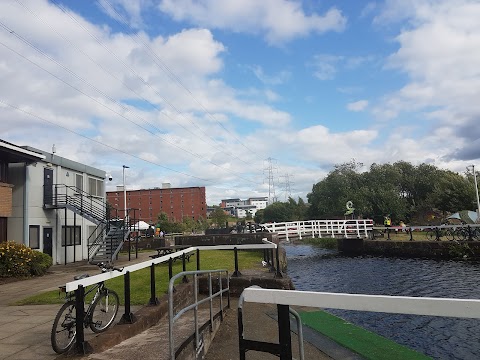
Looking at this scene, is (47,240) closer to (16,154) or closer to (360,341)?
(16,154)

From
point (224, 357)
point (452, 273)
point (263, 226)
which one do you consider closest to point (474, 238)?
point (452, 273)

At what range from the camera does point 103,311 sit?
20.4 feet

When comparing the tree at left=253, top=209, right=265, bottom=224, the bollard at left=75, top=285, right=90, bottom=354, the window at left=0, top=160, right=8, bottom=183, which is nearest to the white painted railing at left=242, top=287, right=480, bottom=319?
the bollard at left=75, top=285, right=90, bottom=354

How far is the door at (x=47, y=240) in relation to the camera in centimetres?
1852

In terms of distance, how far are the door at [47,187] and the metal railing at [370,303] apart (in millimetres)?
18906

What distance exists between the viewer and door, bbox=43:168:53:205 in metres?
19.0

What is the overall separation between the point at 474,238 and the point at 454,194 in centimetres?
2486

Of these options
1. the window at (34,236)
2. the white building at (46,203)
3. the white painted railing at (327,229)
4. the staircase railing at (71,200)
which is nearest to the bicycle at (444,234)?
the white painted railing at (327,229)

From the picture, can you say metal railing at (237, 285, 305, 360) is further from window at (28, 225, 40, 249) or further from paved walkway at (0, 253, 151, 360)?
window at (28, 225, 40, 249)

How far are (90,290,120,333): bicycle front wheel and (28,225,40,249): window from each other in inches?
525

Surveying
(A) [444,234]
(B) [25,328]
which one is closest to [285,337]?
(B) [25,328]

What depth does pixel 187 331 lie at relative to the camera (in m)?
5.84

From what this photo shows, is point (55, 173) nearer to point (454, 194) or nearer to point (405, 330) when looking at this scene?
point (405, 330)

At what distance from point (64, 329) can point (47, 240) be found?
50.4 ft
